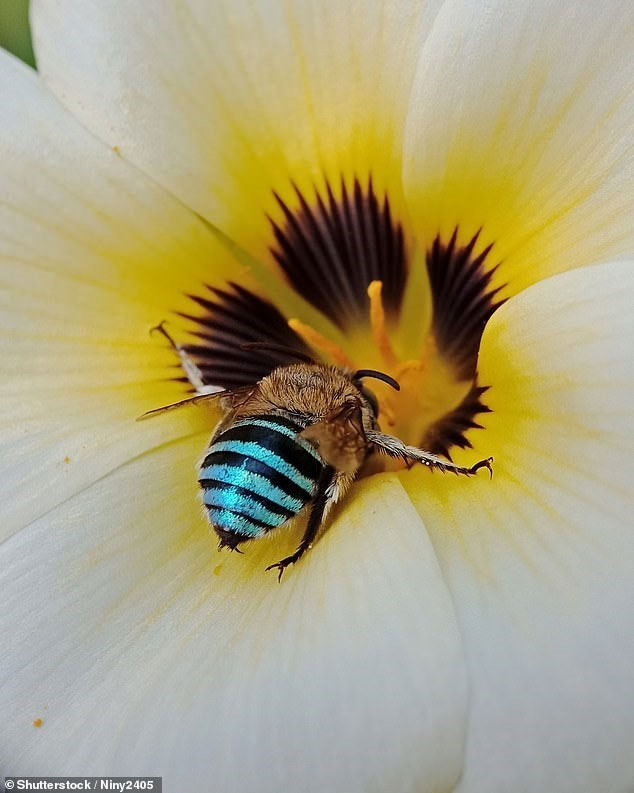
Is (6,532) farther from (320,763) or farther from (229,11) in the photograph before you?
(229,11)

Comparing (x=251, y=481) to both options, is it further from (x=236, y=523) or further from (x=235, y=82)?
(x=235, y=82)

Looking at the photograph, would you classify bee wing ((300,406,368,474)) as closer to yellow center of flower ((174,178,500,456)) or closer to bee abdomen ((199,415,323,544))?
bee abdomen ((199,415,323,544))

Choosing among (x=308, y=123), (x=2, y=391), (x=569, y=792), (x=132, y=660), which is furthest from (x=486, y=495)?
(x=2, y=391)

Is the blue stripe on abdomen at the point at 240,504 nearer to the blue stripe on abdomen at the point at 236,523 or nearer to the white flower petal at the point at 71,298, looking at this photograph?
the blue stripe on abdomen at the point at 236,523

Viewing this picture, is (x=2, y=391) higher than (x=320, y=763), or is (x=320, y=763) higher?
(x=2, y=391)

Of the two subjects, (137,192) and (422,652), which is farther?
(137,192)

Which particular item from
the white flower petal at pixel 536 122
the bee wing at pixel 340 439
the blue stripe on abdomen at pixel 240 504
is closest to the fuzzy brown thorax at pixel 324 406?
the bee wing at pixel 340 439

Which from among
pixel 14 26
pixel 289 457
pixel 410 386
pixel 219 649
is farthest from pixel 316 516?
pixel 14 26
